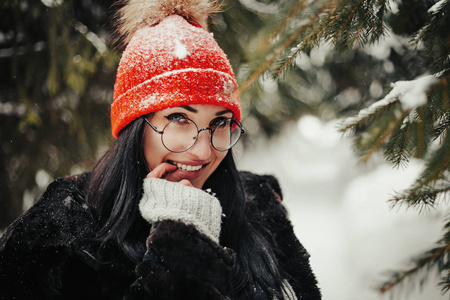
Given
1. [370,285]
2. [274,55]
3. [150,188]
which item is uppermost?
[274,55]

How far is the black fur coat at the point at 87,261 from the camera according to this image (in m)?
1.46

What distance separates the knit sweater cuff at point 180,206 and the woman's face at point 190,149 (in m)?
0.15

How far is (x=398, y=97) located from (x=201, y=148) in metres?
0.88

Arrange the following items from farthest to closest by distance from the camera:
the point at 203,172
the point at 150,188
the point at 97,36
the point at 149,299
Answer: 1. the point at 97,36
2. the point at 203,172
3. the point at 150,188
4. the point at 149,299

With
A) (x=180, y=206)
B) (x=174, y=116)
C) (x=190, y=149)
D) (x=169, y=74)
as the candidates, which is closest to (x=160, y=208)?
(x=180, y=206)

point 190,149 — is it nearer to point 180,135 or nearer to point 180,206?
point 180,135

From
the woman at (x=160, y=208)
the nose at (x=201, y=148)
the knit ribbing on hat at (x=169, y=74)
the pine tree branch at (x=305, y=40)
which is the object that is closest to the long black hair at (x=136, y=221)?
the woman at (x=160, y=208)

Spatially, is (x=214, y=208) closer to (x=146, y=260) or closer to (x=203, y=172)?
(x=203, y=172)

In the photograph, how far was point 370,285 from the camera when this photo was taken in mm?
995

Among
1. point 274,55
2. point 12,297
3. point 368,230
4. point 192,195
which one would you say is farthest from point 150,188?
point 368,230

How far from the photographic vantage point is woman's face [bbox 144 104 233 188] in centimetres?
182

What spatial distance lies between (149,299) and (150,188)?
18.7 inches

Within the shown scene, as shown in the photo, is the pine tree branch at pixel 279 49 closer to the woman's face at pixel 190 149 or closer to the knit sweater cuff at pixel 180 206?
the woman's face at pixel 190 149

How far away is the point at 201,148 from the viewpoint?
1819 mm
